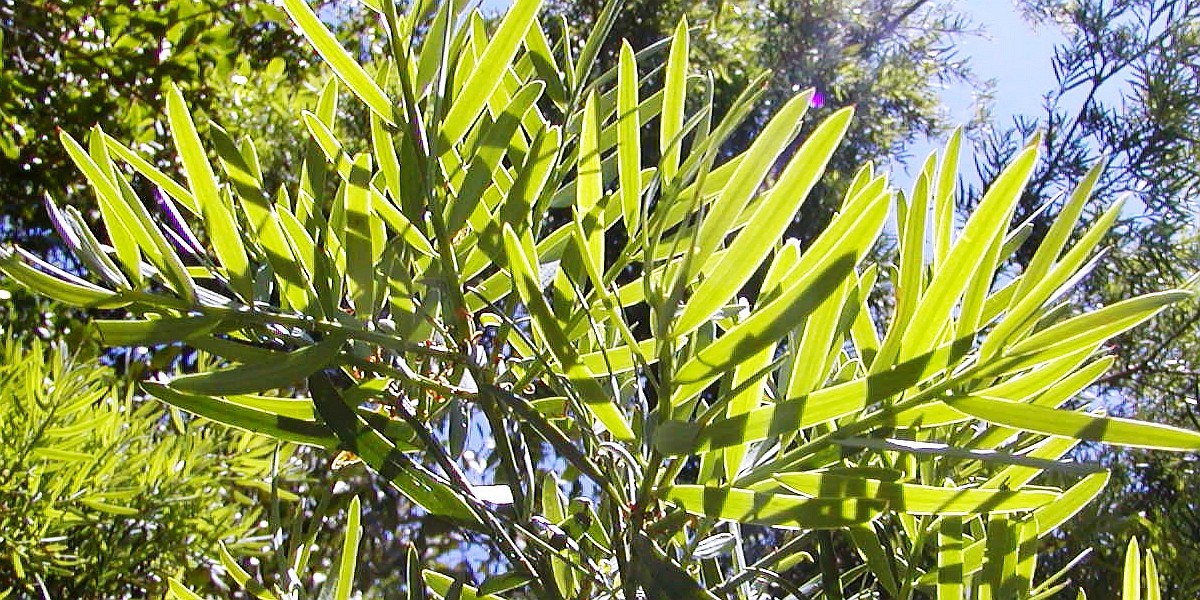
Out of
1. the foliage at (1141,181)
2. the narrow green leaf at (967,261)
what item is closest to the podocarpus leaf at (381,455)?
the narrow green leaf at (967,261)

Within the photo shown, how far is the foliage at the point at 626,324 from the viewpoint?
20cm

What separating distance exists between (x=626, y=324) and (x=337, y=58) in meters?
0.10

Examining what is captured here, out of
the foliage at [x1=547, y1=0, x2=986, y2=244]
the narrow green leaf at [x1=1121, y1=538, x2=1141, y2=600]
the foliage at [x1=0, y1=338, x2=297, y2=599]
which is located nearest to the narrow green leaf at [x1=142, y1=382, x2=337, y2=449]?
the narrow green leaf at [x1=1121, y1=538, x2=1141, y2=600]

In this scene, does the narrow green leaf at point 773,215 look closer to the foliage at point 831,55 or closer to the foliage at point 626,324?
the foliage at point 626,324

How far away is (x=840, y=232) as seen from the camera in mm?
202

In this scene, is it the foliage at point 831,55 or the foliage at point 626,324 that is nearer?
the foliage at point 626,324

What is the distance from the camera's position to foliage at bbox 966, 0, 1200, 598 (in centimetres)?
124

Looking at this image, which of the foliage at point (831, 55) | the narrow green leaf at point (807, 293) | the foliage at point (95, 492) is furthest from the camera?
the foliage at point (831, 55)

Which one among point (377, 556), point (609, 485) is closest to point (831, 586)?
point (609, 485)

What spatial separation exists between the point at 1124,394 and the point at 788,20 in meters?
1.10

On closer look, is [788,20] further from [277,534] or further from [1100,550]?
[277,534]

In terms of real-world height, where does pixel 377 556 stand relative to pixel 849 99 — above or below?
below

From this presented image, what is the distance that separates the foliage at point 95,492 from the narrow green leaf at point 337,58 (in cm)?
60

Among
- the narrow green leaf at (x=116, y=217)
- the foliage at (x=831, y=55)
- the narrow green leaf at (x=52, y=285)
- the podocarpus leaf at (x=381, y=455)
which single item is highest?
the foliage at (x=831, y=55)
